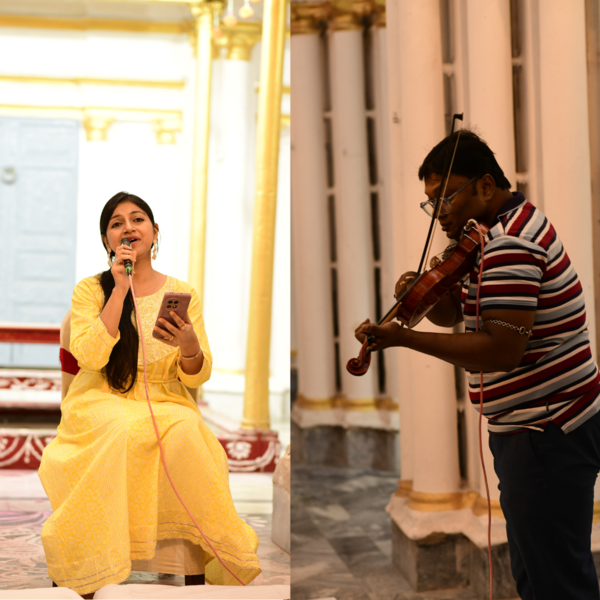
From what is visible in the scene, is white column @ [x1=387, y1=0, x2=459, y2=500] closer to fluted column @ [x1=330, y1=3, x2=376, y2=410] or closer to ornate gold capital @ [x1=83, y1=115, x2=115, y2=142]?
fluted column @ [x1=330, y1=3, x2=376, y2=410]

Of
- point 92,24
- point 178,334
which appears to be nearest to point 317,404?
point 178,334

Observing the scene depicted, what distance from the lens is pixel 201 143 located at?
4820mm

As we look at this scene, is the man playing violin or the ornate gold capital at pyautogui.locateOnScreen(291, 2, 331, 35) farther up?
the ornate gold capital at pyautogui.locateOnScreen(291, 2, 331, 35)

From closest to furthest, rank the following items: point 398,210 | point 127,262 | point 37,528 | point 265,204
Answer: point 127,262 < point 398,210 < point 37,528 < point 265,204

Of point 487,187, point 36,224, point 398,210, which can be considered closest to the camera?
point 487,187

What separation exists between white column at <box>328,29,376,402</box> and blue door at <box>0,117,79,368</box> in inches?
83.3

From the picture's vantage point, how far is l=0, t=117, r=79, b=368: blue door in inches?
216

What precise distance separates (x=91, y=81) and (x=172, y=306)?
3.48 m

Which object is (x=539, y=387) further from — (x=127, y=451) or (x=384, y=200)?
(x=384, y=200)

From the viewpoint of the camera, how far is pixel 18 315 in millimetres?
5590

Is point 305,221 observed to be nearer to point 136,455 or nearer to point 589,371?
→ point 136,455

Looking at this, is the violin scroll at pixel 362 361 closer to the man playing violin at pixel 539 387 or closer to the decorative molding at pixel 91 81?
the man playing violin at pixel 539 387

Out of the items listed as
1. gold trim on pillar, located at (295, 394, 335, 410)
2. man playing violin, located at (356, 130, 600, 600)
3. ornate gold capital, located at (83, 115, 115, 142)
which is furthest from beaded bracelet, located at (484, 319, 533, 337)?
ornate gold capital, located at (83, 115, 115, 142)

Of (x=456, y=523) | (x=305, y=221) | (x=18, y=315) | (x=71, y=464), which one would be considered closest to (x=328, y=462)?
(x=305, y=221)
